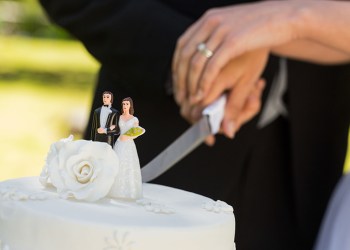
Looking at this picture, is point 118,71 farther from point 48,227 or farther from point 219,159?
point 48,227

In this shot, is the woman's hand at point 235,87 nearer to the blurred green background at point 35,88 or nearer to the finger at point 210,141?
the finger at point 210,141

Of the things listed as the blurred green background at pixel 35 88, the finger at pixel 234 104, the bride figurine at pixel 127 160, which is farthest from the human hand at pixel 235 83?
the blurred green background at pixel 35 88

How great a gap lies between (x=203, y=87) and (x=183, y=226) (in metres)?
0.57

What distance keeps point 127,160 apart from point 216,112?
0.43m

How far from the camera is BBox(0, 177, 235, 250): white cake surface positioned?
101 centimetres

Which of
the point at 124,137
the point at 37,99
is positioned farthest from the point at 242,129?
the point at 37,99

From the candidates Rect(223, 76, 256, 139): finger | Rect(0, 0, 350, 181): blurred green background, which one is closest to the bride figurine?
Rect(223, 76, 256, 139): finger

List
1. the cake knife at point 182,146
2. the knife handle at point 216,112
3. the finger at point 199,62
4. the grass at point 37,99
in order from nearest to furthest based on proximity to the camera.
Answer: the cake knife at point 182,146
the knife handle at point 216,112
the finger at point 199,62
the grass at point 37,99

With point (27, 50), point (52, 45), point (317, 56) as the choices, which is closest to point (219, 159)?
point (317, 56)

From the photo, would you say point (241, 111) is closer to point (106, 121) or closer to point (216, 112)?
point (216, 112)

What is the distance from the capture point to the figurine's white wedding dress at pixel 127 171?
1.14 meters

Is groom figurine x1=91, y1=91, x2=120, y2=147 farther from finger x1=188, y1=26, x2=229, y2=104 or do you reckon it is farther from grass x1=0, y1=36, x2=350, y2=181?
grass x1=0, y1=36, x2=350, y2=181

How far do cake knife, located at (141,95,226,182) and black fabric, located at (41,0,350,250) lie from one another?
17 centimetres

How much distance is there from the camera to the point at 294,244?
202cm
